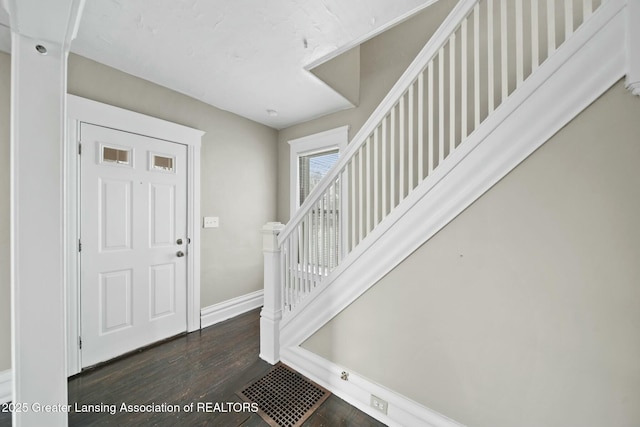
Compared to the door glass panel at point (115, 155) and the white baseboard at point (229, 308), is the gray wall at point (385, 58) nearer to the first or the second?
the door glass panel at point (115, 155)

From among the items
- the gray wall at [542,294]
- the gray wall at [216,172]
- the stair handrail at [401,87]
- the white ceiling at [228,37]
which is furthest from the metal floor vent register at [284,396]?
the white ceiling at [228,37]

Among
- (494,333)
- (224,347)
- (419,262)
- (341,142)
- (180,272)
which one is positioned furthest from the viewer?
(341,142)

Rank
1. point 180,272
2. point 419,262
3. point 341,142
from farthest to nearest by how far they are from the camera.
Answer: point 341,142
point 180,272
point 419,262

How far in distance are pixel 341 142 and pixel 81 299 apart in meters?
2.77

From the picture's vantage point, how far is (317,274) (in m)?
1.80

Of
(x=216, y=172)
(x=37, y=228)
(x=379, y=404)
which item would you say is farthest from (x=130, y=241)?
(x=379, y=404)

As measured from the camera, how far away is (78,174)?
1.88m

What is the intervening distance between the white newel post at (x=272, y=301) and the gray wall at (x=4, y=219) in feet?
5.68

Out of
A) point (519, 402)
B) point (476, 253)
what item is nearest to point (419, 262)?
point (476, 253)

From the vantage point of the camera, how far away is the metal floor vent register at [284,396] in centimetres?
146

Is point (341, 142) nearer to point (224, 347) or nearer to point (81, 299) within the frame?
point (224, 347)

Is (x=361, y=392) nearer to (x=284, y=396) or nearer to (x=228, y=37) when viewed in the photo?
(x=284, y=396)

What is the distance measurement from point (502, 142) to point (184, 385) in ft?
8.26

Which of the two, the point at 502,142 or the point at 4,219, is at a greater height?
the point at 502,142
